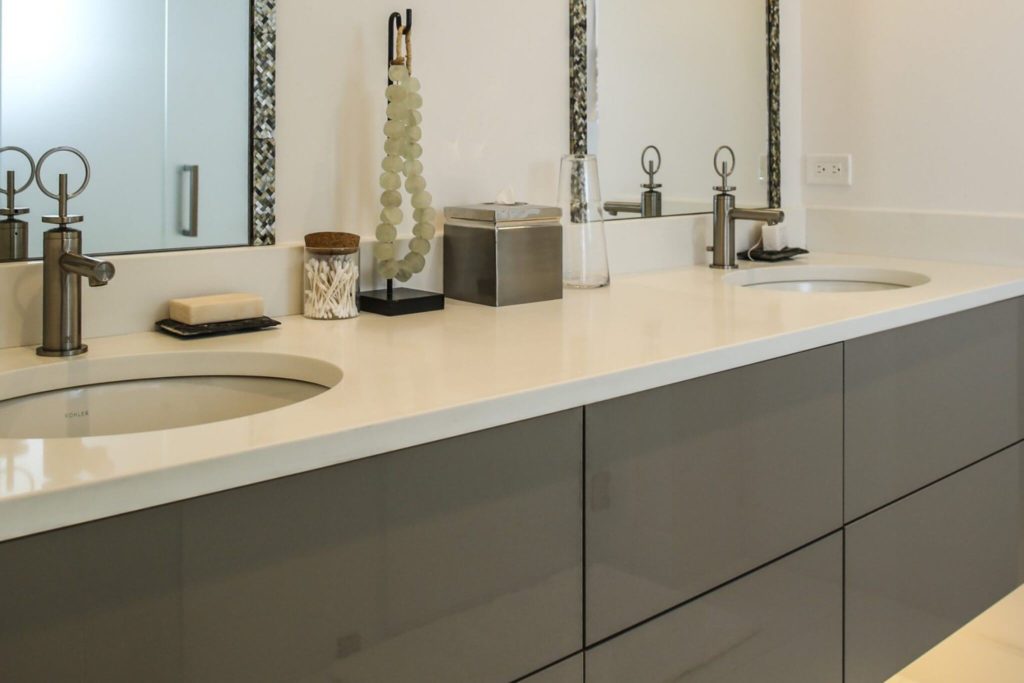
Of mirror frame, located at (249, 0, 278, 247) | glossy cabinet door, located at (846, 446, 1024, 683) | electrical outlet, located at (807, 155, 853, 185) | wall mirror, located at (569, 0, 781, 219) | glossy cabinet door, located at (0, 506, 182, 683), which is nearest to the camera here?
glossy cabinet door, located at (0, 506, 182, 683)

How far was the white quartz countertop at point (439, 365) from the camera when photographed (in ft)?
2.69

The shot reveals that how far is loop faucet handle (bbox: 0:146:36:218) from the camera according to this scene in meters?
1.27

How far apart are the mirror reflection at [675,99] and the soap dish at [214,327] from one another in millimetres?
842

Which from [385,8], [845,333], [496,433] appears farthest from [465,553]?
[385,8]

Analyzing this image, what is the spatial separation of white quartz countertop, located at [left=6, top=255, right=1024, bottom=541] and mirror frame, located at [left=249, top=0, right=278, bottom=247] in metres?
0.16

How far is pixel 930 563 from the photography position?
1776 millimetres

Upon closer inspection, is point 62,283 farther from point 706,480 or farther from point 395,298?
point 706,480

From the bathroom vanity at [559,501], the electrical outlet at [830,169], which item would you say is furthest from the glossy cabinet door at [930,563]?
the electrical outlet at [830,169]

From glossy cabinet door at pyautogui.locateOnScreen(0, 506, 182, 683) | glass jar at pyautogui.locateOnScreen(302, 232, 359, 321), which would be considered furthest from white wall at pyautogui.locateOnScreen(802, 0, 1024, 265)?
→ glossy cabinet door at pyautogui.locateOnScreen(0, 506, 182, 683)

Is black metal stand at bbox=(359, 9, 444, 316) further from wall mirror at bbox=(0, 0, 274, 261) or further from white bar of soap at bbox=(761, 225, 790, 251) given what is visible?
white bar of soap at bbox=(761, 225, 790, 251)

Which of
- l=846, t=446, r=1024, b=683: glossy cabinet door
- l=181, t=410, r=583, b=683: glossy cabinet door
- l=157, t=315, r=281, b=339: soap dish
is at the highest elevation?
l=157, t=315, r=281, b=339: soap dish

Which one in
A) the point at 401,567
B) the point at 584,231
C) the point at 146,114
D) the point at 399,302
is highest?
the point at 146,114

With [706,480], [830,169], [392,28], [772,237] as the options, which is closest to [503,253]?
[392,28]

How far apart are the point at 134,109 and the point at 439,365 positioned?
553mm
